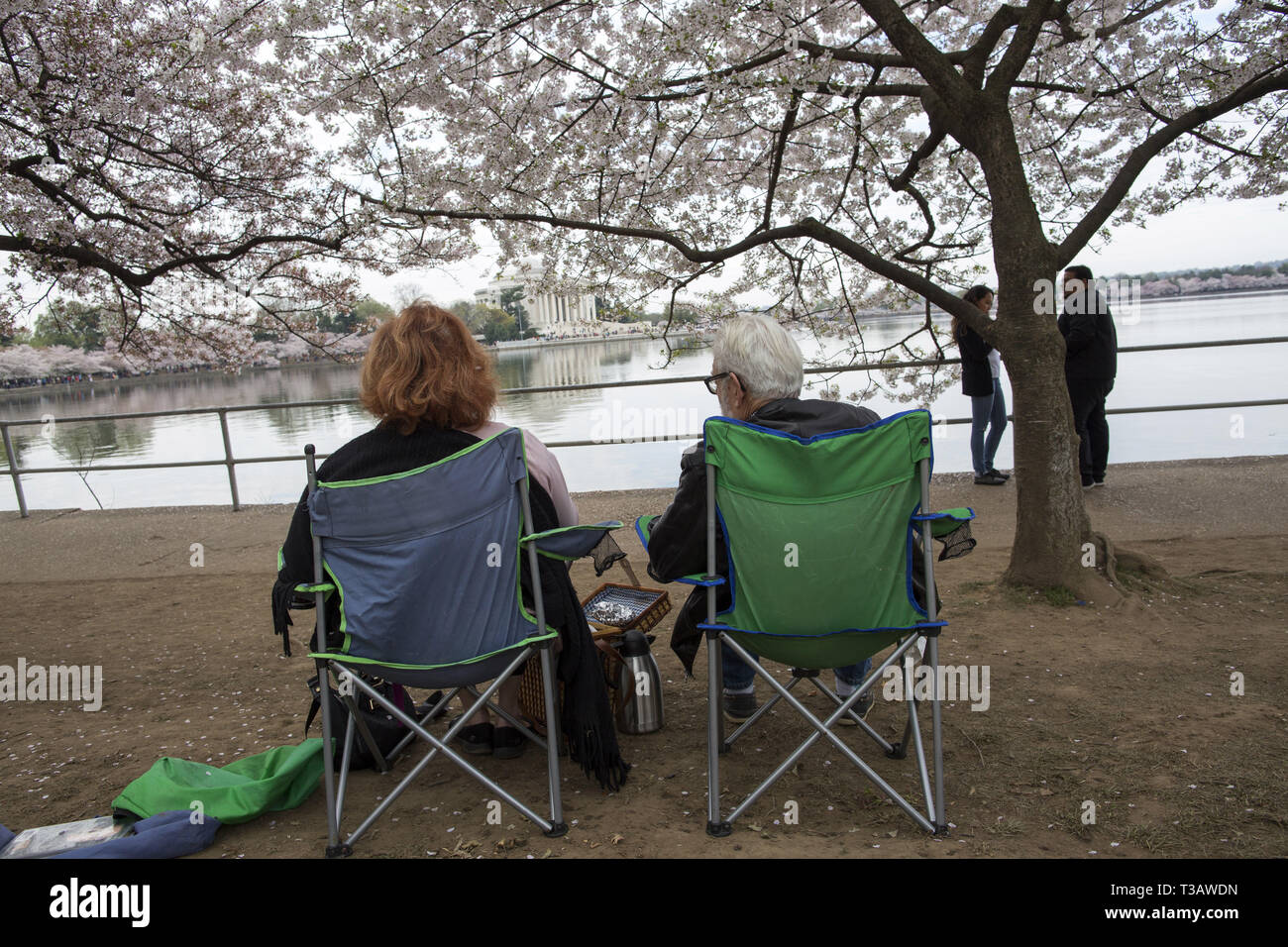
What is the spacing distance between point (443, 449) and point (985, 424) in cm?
548

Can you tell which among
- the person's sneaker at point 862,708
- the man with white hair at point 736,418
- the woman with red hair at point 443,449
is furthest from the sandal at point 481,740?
the person's sneaker at point 862,708

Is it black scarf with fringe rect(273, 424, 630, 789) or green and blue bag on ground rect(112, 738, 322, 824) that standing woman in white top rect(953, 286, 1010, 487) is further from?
green and blue bag on ground rect(112, 738, 322, 824)

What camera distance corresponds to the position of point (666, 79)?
4848 mm

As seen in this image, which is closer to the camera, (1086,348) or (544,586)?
(544,586)

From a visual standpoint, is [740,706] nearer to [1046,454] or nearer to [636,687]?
[636,687]

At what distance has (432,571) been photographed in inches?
91.7

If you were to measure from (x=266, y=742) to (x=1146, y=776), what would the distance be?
2710 mm

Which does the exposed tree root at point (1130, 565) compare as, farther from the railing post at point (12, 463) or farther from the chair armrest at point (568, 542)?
the railing post at point (12, 463)

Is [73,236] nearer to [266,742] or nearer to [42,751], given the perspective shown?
[42,751]

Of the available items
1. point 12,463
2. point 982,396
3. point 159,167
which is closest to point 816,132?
point 982,396

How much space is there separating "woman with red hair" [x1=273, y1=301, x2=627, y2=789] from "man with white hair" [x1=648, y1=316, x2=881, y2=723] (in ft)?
1.01

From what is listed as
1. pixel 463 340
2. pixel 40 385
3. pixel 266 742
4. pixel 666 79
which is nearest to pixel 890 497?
pixel 463 340

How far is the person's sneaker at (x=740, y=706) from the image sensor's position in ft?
9.86

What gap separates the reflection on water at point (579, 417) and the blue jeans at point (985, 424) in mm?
833
